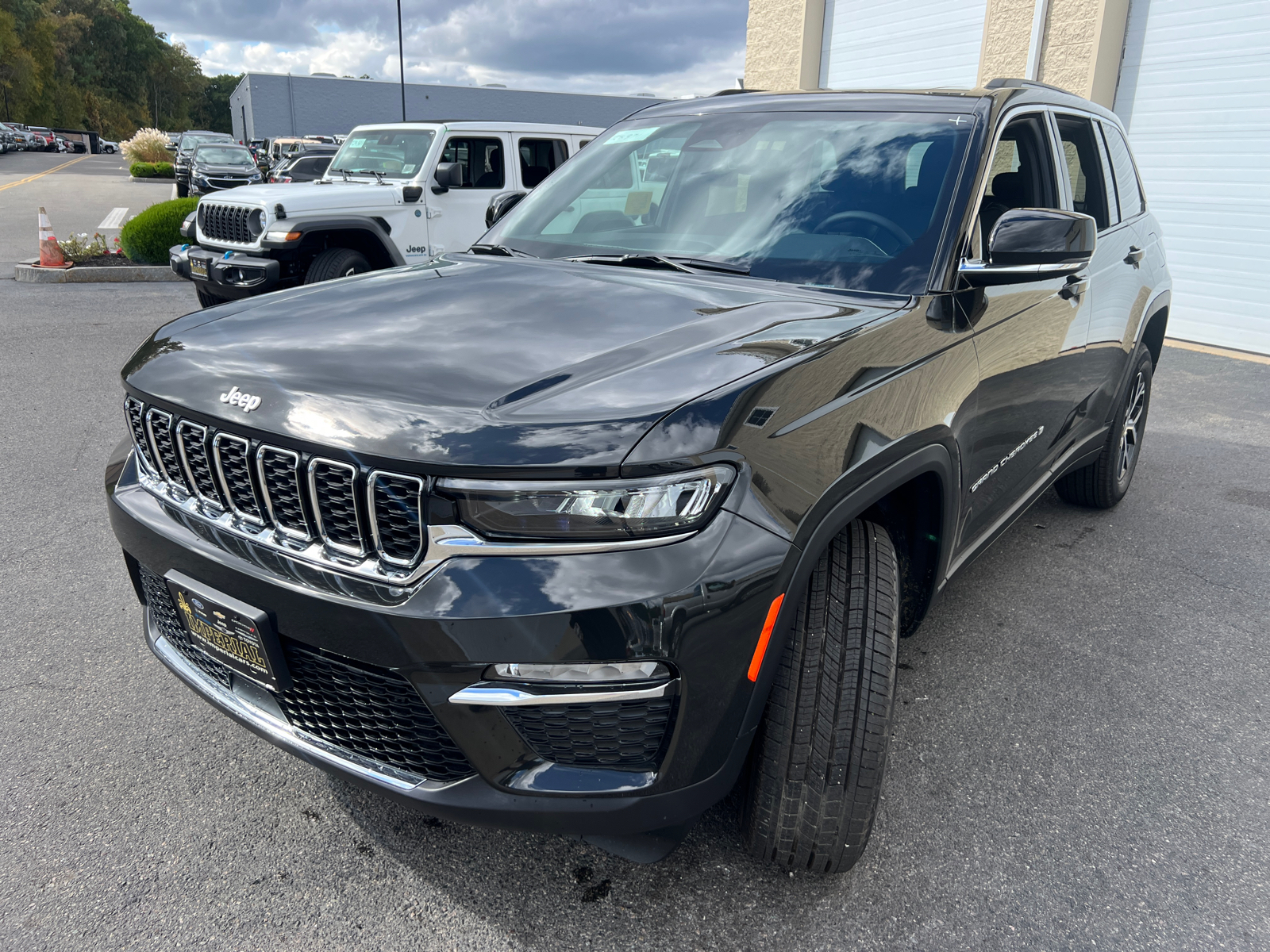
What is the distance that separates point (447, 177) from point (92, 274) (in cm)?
545

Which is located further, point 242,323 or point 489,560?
point 242,323

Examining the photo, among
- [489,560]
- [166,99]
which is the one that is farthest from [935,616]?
[166,99]

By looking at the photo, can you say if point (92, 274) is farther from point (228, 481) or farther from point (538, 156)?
point (228, 481)

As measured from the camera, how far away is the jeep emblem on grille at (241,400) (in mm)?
1774

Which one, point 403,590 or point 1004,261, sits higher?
point 1004,261

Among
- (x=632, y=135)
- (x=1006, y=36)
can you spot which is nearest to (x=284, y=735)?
(x=632, y=135)

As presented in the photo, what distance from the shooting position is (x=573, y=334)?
2.01 meters

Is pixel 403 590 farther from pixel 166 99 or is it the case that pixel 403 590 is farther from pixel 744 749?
pixel 166 99

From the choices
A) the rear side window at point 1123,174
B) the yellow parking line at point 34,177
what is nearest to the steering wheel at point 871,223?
the rear side window at point 1123,174

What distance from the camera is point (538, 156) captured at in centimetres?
912

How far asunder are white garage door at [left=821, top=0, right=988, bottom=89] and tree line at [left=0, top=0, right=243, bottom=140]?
258 ft

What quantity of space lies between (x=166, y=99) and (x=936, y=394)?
121 meters

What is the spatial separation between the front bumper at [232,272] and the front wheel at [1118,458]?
21.2 feet

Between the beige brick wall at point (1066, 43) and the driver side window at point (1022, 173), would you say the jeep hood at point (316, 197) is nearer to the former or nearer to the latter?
the beige brick wall at point (1066, 43)
